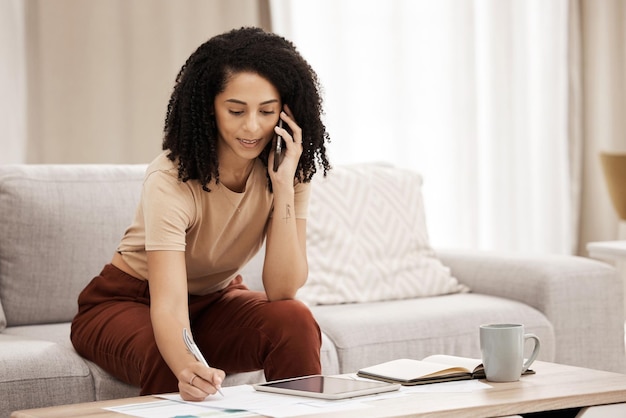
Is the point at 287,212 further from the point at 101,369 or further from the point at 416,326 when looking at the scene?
the point at 416,326

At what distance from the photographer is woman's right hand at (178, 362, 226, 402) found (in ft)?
4.94

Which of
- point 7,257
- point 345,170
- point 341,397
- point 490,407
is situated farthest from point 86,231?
point 490,407

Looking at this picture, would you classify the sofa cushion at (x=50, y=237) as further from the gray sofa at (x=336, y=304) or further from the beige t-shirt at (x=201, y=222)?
the beige t-shirt at (x=201, y=222)

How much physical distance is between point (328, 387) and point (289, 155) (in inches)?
23.8

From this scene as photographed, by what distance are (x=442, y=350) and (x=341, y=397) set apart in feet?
3.43

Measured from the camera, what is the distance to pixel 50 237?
99.3 inches

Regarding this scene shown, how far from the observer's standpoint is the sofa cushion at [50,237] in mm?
2494

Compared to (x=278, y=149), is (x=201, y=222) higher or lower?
lower

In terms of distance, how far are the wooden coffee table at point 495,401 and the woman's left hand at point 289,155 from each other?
61cm

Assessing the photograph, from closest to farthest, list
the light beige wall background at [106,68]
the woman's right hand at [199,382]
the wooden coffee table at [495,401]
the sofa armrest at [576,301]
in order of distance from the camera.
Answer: the wooden coffee table at [495,401], the woman's right hand at [199,382], the sofa armrest at [576,301], the light beige wall background at [106,68]

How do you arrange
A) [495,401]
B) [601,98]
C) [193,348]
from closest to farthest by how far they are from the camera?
[495,401], [193,348], [601,98]

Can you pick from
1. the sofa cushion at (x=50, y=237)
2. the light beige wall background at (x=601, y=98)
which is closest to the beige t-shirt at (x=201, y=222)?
the sofa cushion at (x=50, y=237)

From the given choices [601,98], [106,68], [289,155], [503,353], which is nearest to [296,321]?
[289,155]

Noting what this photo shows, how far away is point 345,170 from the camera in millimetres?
2996
